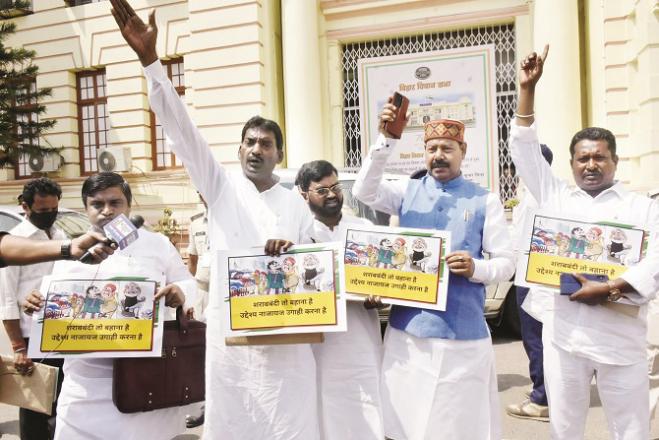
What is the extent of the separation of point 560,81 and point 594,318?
8.00m

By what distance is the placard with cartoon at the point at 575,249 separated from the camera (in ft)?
9.64

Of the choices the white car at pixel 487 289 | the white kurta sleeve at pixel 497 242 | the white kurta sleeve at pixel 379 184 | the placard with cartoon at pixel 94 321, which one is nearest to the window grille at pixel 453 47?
the white car at pixel 487 289

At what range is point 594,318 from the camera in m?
2.95

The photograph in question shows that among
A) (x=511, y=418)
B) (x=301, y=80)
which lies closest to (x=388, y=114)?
(x=511, y=418)

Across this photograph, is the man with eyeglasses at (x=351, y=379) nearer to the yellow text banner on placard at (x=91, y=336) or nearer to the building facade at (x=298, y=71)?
the yellow text banner on placard at (x=91, y=336)

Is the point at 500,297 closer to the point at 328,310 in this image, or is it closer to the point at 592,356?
the point at 592,356

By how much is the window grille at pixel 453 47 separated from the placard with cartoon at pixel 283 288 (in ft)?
28.1

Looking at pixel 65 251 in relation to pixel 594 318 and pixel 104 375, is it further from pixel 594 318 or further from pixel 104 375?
pixel 594 318

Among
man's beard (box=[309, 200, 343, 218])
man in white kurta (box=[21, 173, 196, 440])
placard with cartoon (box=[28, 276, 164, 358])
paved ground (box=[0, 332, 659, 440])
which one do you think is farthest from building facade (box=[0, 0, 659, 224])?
placard with cartoon (box=[28, 276, 164, 358])

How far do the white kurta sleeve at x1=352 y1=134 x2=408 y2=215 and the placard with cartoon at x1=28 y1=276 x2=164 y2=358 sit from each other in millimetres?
1216

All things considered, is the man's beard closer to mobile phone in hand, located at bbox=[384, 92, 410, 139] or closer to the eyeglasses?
the eyeglasses

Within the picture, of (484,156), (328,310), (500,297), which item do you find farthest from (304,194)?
(484,156)

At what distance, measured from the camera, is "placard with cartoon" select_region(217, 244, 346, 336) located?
9.23ft

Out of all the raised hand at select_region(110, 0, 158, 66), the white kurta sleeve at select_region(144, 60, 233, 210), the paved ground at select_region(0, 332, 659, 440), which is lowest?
the paved ground at select_region(0, 332, 659, 440)
